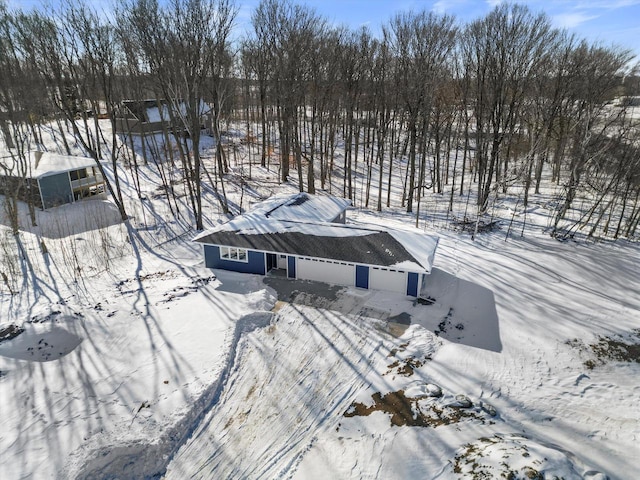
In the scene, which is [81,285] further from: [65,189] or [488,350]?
[488,350]

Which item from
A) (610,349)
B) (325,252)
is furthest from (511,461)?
(325,252)

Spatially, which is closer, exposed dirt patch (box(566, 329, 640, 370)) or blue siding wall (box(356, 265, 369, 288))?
exposed dirt patch (box(566, 329, 640, 370))

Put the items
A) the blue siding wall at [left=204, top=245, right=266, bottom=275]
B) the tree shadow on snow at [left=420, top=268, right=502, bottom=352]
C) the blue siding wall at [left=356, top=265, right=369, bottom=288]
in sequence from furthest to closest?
the blue siding wall at [left=204, top=245, right=266, bottom=275]
the blue siding wall at [left=356, top=265, right=369, bottom=288]
the tree shadow on snow at [left=420, top=268, right=502, bottom=352]

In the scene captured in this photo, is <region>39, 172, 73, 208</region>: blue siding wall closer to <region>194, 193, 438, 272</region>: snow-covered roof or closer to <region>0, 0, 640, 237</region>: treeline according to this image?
<region>0, 0, 640, 237</region>: treeline

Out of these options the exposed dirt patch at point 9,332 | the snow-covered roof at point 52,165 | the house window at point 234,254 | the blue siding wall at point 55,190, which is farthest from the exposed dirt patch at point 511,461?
the blue siding wall at point 55,190

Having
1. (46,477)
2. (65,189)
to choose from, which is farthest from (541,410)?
(65,189)

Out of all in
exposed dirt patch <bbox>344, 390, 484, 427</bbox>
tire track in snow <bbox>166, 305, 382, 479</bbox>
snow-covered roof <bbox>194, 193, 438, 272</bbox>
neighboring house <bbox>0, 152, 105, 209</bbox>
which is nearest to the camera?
tire track in snow <bbox>166, 305, 382, 479</bbox>

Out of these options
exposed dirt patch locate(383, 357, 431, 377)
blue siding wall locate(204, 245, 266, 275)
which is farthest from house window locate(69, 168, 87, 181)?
exposed dirt patch locate(383, 357, 431, 377)
